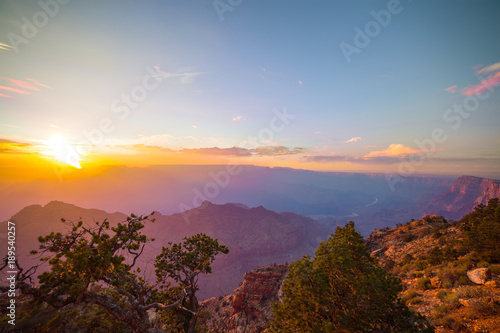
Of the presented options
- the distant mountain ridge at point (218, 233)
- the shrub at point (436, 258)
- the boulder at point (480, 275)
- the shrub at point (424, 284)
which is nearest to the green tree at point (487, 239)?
the shrub at point (436, 258)

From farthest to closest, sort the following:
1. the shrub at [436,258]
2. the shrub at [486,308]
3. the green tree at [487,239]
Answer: the shrub at [436,258] → the green tree at [487,239] → the shrub at [486,308]

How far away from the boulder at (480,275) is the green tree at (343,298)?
8.30 meters

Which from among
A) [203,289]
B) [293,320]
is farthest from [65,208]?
[293,320]

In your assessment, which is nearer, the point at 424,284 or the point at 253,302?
the point at 424,284

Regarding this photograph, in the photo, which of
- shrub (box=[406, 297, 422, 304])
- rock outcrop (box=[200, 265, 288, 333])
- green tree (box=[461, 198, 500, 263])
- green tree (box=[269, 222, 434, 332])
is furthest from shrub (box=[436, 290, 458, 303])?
rock outcrop (box=[200, 265, 288, 333])

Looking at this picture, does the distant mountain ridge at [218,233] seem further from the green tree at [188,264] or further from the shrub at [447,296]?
the shrub at [447,296]

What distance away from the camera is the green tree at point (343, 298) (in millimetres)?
8984

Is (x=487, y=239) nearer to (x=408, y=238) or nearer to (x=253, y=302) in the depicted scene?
(x=408, y=238)

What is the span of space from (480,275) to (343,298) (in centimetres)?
1346

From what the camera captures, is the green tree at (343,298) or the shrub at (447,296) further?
the shrub at (447,296)

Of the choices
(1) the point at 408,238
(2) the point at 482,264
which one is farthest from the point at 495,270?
(1) the point at 408,238

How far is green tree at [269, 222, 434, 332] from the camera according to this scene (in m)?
8.98

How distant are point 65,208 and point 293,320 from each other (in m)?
Result: 180

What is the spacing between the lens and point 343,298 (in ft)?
32.5
